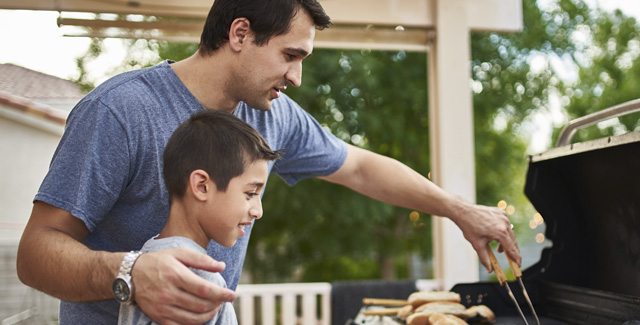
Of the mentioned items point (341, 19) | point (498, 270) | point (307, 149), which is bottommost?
point (498, 270)

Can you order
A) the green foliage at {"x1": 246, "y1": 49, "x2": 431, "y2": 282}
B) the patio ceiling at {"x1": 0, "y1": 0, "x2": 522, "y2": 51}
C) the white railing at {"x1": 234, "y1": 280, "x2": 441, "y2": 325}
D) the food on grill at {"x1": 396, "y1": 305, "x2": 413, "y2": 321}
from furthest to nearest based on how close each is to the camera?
the green foliage at {"x1": 246, "y1": 49, "x2": 431, "y2": 282} < the white railing at {"x1": 234, "y1": 280, "x2": 441, "y2": 325} < the patio ceiling at {"x1": 0, "y1": 0, "x2": 522, "y2": 51} < the food on grill at {"x1": 396, "y1": 305, "x2": 413, "y2": 321}

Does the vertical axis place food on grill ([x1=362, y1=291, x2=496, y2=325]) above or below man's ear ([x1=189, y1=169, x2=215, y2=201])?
below

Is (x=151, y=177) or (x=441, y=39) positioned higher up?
(x=441, y=39)

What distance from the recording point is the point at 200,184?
0.98m

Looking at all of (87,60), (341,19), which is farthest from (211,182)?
(87,60)

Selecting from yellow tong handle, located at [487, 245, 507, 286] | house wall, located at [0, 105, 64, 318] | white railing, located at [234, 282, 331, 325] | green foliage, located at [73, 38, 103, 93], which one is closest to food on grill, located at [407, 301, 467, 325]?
yellow tong handle, located at [487, 245, 507, 286]

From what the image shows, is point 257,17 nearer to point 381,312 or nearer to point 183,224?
point 183,224

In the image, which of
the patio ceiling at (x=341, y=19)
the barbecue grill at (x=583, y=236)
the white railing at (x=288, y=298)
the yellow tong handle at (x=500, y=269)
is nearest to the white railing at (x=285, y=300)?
the white railing at (x=288, y=298)

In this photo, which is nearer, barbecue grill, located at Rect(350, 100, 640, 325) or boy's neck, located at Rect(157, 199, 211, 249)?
boy's neck, located at Rect(157, 199, 211, 249)

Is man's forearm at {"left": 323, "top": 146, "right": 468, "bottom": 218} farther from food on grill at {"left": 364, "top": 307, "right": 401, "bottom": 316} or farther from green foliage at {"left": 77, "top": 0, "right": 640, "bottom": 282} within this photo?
green foliage at {"left": 77, "top": 0, "right": 640, "bottom": 282}

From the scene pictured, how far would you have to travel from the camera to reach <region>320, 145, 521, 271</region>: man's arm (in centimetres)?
147

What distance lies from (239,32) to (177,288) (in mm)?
675

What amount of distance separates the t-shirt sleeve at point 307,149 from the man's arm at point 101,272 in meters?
0.68

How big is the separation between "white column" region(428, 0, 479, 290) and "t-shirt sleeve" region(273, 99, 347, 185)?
1.79 m
